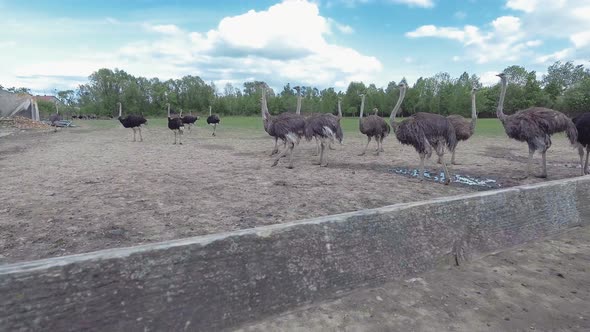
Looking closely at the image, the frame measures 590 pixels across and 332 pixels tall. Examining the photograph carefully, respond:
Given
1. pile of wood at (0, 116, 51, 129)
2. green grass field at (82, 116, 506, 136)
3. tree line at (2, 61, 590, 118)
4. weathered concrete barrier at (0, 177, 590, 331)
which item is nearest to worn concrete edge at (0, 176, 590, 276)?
weathered concrete barrier at (0, 177, 590, 331)

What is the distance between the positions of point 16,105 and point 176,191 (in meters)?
32.4

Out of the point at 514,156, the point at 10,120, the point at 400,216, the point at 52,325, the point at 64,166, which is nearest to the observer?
the point at 52,325

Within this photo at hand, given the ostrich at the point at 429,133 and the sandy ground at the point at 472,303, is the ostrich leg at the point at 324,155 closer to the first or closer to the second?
the ostrich at the point at 429,133

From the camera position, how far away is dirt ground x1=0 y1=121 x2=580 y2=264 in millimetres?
3908

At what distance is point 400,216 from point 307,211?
7.18 ft

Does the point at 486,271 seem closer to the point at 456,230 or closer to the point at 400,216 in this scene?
the point at 456,230

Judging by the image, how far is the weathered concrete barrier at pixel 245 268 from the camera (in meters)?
1.65

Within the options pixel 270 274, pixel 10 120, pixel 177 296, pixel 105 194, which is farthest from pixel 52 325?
pixel 10 120

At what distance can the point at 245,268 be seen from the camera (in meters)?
2.09

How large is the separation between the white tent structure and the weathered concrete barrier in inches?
1353

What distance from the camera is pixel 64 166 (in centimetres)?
814

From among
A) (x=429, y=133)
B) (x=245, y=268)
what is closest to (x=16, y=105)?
(x=429, y=133)

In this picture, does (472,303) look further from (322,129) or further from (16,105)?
(16,105)

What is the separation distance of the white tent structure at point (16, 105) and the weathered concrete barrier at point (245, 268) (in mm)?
34376
